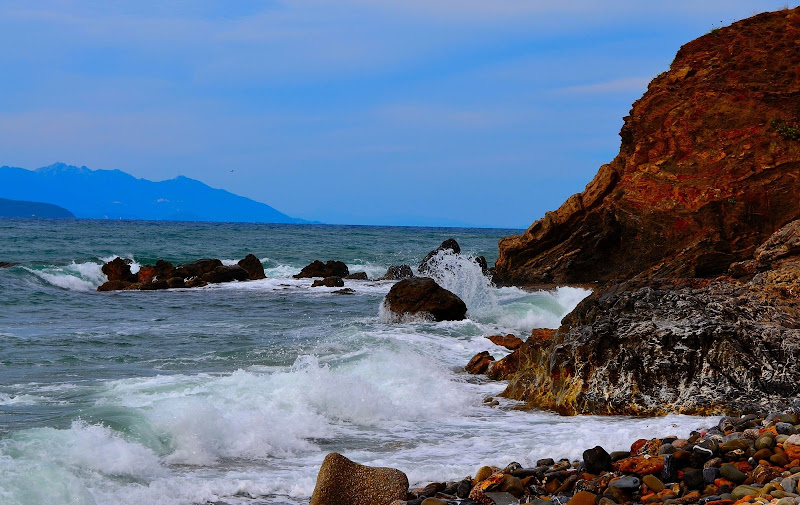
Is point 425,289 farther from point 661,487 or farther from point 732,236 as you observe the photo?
point 661,487

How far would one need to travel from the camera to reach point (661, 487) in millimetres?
5621

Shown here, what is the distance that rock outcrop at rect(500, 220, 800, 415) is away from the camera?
847 centimetres

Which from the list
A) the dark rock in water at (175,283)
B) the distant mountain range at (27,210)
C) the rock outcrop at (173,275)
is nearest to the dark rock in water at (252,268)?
the rock outcrop at (173,275)

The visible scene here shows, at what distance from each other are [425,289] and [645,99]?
1019 cm

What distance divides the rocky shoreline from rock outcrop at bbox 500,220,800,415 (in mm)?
1761

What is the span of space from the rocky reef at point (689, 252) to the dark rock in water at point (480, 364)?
1.70 ft

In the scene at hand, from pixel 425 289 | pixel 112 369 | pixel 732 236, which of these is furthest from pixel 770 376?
pixel 732 236

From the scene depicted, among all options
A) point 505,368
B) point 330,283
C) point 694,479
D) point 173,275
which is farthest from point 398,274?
point 694,479

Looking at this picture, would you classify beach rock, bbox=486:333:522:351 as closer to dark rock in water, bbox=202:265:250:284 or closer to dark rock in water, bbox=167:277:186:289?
dark rock in water, bbox=167:277:186:289

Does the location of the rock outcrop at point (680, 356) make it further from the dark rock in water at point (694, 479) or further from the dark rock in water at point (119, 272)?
the dark rock in water at point (119, 272)

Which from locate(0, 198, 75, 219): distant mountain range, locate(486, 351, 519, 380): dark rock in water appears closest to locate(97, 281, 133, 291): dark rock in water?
locate(486, 351, 519, 380): dark rock in water

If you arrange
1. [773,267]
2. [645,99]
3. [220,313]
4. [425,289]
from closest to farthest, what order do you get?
[773,267] < [425,289] < [220,313] < [645,99]

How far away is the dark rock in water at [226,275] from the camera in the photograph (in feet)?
95.6

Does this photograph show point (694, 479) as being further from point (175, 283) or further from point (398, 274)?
point (398, 274)
